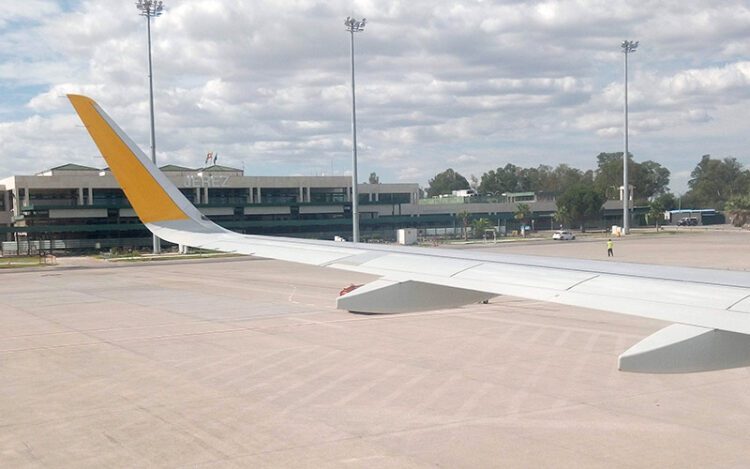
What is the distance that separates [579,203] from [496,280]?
10761cm

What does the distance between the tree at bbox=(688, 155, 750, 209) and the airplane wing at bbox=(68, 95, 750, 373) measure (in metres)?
171

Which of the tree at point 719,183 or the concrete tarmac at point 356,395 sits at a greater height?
the tree at point 719,183

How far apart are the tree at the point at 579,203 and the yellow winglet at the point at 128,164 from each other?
4087 inches

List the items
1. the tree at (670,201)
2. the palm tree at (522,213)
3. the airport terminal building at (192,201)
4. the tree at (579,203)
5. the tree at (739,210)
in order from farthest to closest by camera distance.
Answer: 1. the tree at (670,201)
2. the tree at (579,203)
3. the palm tree at (522,213)
4. the tree at (739,210)
5. the airport terminal building at (192,201)

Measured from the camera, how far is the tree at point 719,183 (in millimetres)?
166500

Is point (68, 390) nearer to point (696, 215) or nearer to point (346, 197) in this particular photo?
point (346, 197)

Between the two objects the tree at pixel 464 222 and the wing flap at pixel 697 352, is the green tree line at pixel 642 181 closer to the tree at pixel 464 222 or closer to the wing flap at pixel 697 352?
the tree at pixel 464 222

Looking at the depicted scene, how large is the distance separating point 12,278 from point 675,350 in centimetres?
4592

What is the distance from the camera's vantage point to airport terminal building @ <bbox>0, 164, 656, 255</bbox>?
252 ft

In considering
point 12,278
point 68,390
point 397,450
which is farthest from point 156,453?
point 12,278

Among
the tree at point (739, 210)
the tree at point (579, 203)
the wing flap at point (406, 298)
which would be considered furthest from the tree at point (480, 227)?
the wing flap at point (406, 298)

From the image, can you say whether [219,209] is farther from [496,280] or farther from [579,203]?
[496,280]

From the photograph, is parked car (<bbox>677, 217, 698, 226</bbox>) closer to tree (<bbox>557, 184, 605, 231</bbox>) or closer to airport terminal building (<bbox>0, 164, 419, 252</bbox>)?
tree (<bbox>557, 184, 605, 231</bbox>)

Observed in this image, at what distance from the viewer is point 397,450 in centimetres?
980
